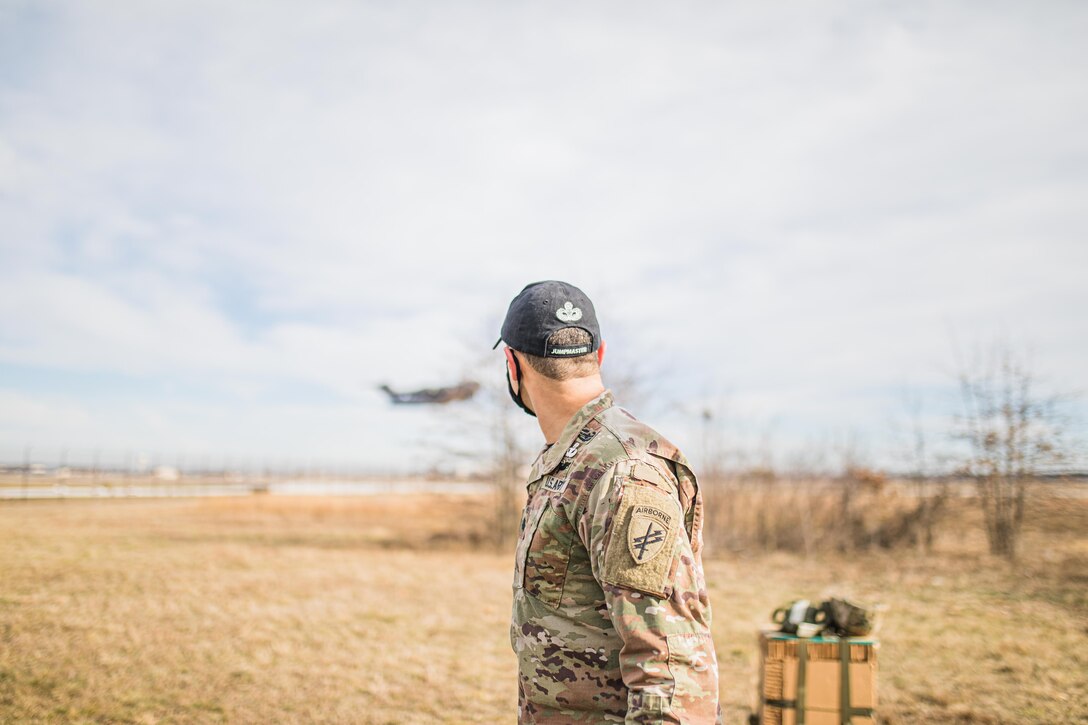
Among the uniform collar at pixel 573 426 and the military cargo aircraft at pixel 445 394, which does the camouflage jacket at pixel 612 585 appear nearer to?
the uniform collar at pixel 573 426

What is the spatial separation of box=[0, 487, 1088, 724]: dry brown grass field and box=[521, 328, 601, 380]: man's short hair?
4781mm

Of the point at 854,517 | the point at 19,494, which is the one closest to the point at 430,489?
the point at 854,517

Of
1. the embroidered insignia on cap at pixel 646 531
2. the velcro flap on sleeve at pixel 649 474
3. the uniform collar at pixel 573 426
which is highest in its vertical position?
the uniform collar at pixel 573 426

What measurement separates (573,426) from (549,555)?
35 cm

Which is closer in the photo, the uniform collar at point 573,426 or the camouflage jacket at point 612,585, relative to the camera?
the camouflage jacket at point 612,585

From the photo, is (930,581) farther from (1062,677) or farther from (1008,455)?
(1062,677)

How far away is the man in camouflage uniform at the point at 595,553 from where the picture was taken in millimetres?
Result: 1563

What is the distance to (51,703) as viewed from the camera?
5387 millimetres

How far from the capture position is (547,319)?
1911 millimetres

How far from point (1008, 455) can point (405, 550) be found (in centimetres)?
1384

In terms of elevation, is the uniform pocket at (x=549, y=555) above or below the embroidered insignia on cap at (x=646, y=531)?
below

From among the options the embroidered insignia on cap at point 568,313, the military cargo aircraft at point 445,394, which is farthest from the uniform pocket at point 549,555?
the military cargo aircraft at point 445,394

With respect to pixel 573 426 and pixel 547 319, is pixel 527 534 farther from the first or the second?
pixel 547 319

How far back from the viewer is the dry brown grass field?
5.84 meters
